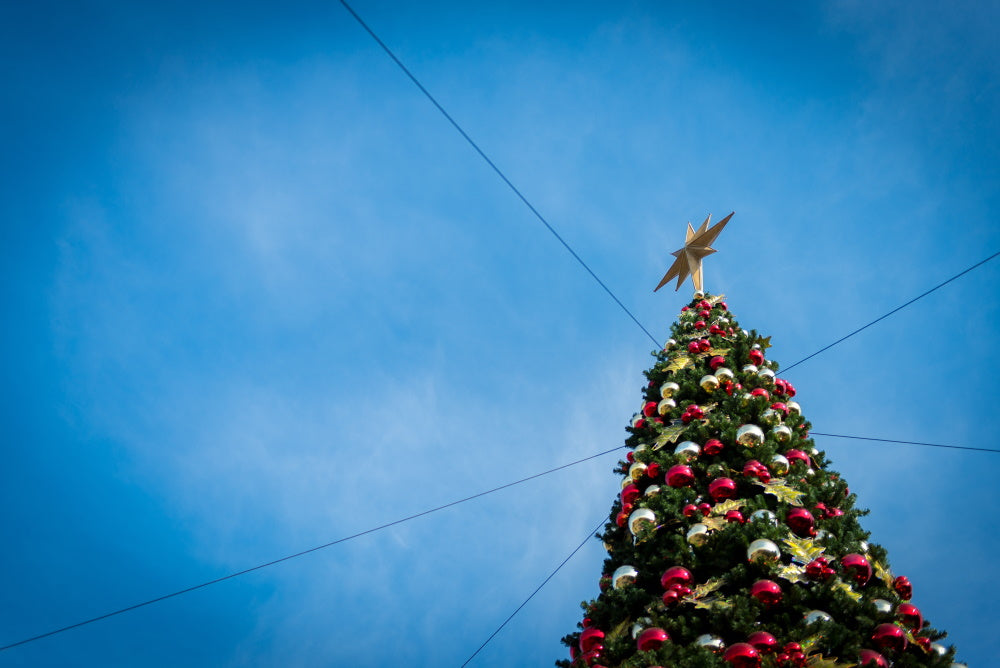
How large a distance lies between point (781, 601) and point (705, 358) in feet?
9.63

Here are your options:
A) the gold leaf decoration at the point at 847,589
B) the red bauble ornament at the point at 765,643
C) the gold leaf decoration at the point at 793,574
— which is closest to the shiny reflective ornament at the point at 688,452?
the gold leaf decoration at the point at 793,574

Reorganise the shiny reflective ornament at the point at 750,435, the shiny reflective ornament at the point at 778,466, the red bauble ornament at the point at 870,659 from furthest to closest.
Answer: the shiny reflective ornament at the point at 750,435
the shiny reflective ornament at the point at 778,466
the red bauble ornament at the point at 870,659

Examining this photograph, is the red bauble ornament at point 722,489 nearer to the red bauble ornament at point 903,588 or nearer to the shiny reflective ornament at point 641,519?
the shiny reflective ornament at point 641,519

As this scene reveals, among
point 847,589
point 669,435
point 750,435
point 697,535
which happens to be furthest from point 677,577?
point 669,435

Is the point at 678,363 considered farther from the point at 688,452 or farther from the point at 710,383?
the point at 688,452

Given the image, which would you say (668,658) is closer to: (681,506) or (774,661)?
(774,661)

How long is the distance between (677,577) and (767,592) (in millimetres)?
479

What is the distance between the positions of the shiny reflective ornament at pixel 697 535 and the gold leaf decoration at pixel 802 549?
18.0 inches

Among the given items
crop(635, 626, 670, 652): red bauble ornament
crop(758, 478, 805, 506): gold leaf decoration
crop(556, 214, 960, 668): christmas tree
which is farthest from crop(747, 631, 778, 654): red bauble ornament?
crop(758, 478, 805, 506): gold leaf decoration

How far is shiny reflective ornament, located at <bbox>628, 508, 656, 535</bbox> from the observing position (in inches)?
145

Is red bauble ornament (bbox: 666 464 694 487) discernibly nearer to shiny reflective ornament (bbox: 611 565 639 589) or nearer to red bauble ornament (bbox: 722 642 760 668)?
shiny reflective ornament (bbox: 611 565 639 589)

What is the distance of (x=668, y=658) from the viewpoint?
8.66ft

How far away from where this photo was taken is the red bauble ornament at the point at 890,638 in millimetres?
2529

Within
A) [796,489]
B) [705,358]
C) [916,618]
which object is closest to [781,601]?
[916,618]
